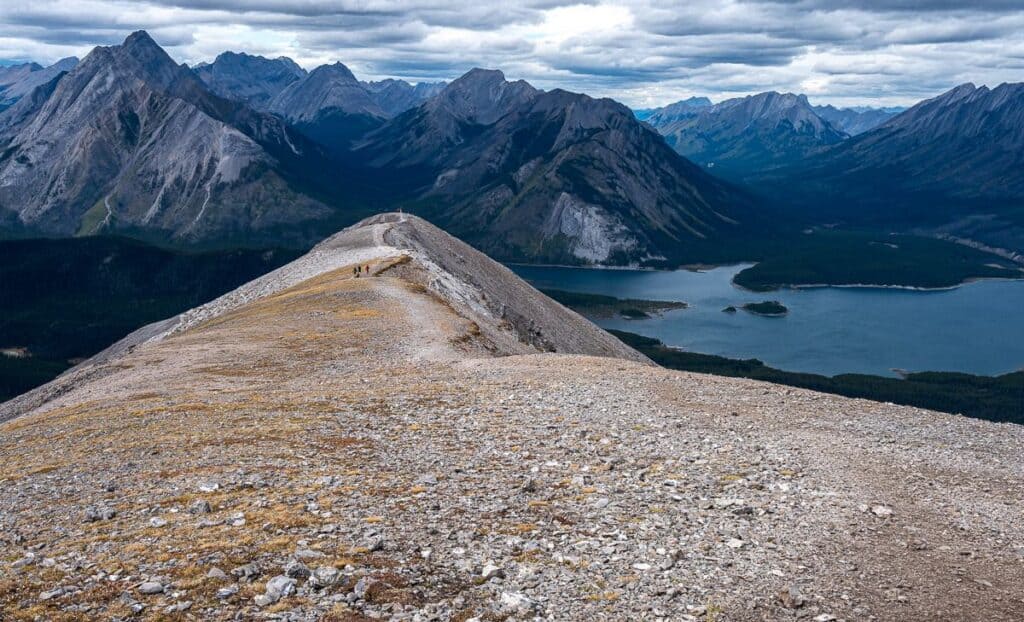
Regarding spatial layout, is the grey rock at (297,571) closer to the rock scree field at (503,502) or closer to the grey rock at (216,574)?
the rock scree field at (503,502)

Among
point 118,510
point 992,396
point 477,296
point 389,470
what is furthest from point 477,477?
point 992,396

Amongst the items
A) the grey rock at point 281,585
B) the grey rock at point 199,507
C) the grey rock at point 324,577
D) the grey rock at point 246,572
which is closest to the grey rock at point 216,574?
the grey rock at point 246,572

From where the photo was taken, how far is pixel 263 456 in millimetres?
27312

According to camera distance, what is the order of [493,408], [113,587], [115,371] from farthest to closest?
[115,371]
[493,408]
[113,587]

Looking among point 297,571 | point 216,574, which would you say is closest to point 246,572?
point 216,574

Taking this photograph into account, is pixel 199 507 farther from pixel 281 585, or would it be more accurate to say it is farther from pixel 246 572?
pixel 281 585

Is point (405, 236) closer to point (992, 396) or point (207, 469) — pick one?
point (207, 469)

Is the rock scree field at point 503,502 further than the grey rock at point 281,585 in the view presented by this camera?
Yes

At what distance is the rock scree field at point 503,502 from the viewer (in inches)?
706

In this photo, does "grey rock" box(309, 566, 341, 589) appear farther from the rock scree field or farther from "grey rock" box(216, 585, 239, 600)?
"grey rock" box(216, 585, 239, 600)

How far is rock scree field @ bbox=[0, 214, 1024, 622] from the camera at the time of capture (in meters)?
17.9

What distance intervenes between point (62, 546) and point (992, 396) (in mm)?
212766

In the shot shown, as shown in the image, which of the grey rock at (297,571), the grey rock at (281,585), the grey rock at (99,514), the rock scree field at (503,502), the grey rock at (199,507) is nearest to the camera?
the grey rock at (281,585)

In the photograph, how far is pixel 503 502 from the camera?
76.2 feet
